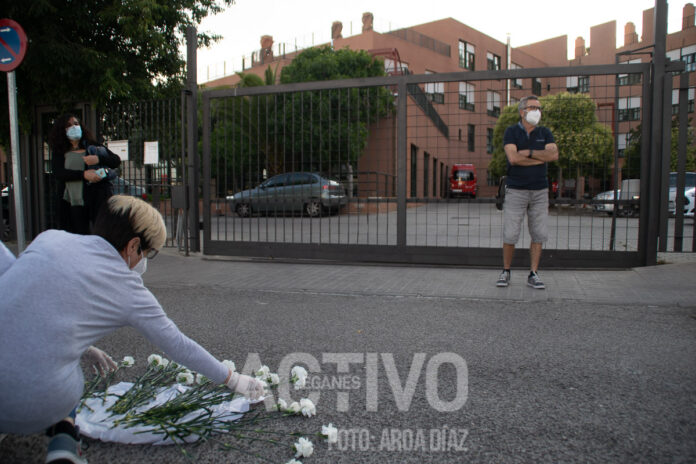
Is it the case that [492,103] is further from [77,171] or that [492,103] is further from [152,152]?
[152,152]

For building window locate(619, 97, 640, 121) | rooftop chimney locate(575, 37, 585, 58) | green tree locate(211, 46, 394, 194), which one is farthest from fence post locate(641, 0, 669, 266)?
rooftop chimney locate(575, 37, 585, 58)

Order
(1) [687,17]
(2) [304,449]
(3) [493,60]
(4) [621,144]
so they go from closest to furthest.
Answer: (2) [304,449], (4) [621,144], (1) [687,17], (3) [493,60]

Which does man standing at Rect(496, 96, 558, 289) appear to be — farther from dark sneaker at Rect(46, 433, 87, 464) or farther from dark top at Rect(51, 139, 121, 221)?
dark sneaker at Rect(46, 433, 87, 464)

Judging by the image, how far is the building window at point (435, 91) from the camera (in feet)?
22.9

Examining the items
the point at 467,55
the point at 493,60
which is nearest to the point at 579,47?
the point at 493,60

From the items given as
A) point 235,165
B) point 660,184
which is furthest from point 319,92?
point 660,184

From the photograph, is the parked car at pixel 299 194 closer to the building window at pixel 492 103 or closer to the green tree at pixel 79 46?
the building window at pixel 492 103

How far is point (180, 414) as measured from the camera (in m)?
2.34

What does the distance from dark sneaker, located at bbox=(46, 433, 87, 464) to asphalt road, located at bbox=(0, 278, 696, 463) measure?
0.18 metres

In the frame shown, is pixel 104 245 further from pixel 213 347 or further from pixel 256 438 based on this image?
pixel 213 347

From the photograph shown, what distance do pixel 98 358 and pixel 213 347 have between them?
1218 mm

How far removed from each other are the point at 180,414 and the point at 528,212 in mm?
4507

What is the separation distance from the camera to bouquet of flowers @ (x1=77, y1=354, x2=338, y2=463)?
2215 mm

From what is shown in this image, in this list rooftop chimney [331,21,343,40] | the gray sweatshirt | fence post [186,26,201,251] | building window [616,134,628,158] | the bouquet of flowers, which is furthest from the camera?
rooftop chimney [331,21,343,40]
